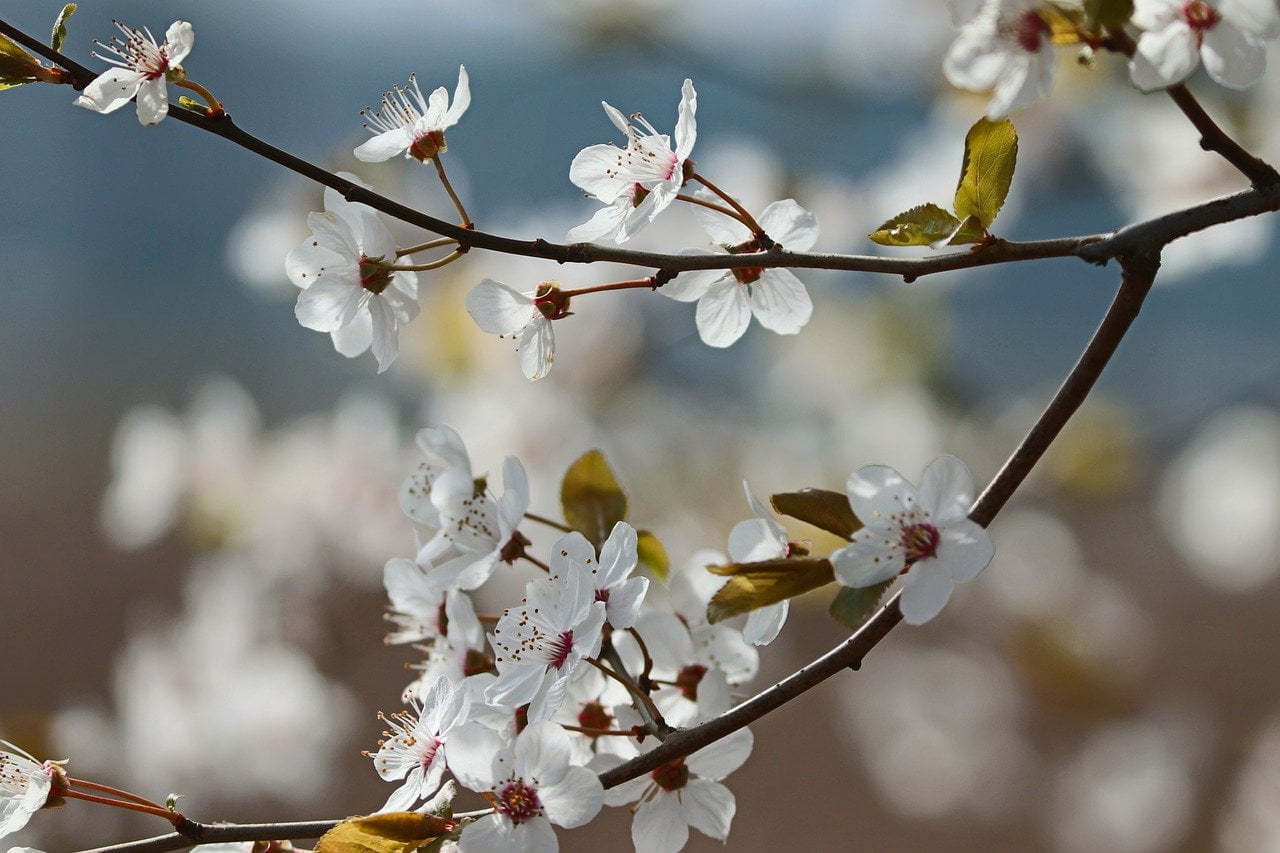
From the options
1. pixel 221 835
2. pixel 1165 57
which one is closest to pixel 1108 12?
pixel 1165 57

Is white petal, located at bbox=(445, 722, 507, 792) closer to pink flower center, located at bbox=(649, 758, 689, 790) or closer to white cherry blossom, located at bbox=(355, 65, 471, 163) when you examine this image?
pink flower center, located at bbox=(649, 758, 689, 790)

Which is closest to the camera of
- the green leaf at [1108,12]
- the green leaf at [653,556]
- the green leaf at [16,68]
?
the green leaf at [1108,12]

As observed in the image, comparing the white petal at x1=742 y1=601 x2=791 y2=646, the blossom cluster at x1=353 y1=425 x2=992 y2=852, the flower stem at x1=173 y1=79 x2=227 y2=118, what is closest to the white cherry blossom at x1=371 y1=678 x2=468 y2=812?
the blossom cluster at x1=353 y1=425 x2=992 y2=852

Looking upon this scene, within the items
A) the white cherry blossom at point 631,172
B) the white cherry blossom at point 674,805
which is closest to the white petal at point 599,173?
the white cherry blossom at point 631,172

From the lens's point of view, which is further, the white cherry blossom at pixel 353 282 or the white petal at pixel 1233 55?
the white cherry blossom at pixel 353 282

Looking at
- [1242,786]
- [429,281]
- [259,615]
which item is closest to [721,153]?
[429,281]

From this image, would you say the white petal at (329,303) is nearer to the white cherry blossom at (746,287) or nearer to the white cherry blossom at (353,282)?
the white cherry blossom at (353,282)
